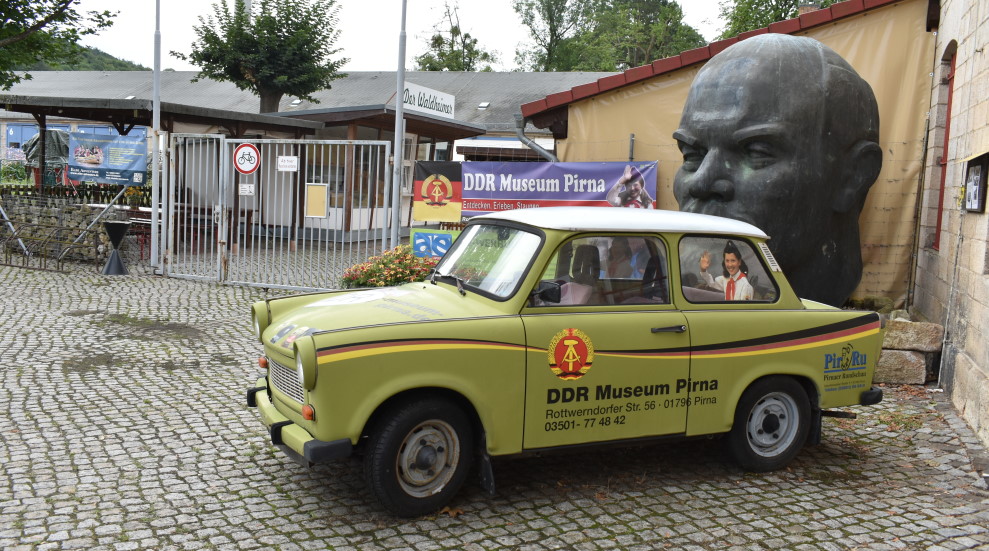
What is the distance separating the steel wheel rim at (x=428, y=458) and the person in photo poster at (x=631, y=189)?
6.63 meters

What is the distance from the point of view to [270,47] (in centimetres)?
2748

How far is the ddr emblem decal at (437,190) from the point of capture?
1158 cm

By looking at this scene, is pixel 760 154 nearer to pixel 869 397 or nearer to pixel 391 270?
pixel 869 397

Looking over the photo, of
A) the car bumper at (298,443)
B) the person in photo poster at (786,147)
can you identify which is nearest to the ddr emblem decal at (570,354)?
the car bumper at (298,443)

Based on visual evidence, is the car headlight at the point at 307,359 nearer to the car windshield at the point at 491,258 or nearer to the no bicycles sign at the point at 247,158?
the car windshield at the point at 491,258

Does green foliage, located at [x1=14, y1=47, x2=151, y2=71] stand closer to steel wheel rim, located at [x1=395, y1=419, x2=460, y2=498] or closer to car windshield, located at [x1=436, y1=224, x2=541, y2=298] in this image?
car windshield, located at [x1=436, y1=224, x2=541, y2=298]

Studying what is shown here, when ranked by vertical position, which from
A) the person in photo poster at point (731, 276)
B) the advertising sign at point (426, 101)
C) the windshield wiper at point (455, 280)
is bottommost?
the windshield wiper at point (455, 280)

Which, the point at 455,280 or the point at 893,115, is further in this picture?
the point at 893,115

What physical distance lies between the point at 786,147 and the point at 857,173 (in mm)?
1030

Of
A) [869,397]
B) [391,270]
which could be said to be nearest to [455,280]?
[869,397]

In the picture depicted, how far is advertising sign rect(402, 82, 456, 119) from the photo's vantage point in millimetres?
15508

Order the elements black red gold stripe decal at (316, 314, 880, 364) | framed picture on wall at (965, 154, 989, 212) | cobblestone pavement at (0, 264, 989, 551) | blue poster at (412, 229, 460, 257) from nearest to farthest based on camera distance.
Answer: black red gold stripe decal at (316, 314, 880, 364) → cobblestone pavement at (0, 264, 989, 551) → framed picture on wall at (965, 154, 989, 212) → blue poster at (412, 229, 460, 257)

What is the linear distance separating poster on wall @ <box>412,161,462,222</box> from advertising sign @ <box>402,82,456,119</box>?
11.6 feet

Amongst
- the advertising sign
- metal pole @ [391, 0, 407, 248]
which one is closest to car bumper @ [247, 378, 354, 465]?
metal pole @ [391, 0, 407, 248]
